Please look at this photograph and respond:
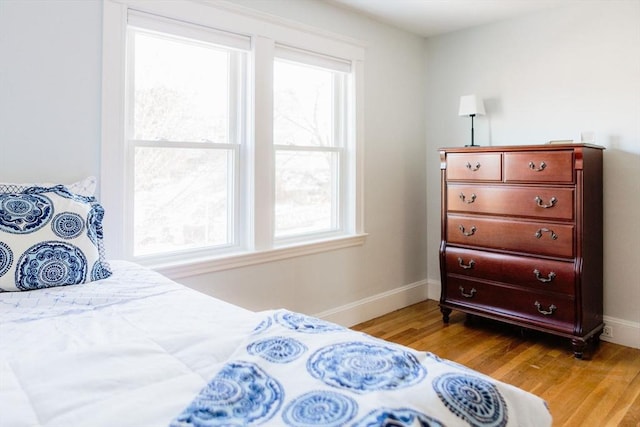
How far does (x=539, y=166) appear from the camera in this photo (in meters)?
2.90

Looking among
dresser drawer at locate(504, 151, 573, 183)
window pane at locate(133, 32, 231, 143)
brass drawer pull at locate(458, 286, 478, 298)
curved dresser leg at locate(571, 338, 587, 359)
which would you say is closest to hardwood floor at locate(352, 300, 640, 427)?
curved dresser leg at locate(571, 338, 587, 359)

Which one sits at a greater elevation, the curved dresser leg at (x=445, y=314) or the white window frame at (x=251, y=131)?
the white window frame at (x=251, y=131)

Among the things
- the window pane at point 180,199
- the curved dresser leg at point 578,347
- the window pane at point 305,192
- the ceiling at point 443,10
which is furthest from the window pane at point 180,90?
the curved dresser leg at point 578,347

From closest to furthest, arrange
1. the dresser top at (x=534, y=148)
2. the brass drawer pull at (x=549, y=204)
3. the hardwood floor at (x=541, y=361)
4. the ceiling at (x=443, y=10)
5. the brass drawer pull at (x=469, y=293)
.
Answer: the hardwood floor at (x=541, y=361) → the dresser top at (x=534, y=148) → the brass drawer pull at (x=549, y=204) → the ceiling at (x=443, y=10) → the brass drawer pull at (x=469, y=293)

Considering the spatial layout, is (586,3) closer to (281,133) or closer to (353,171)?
(353,171)

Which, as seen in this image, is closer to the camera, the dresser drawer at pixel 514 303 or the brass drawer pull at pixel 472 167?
the dresser drawer at pixel 514 303

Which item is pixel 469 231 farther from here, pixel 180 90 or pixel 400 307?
pixel 180 90

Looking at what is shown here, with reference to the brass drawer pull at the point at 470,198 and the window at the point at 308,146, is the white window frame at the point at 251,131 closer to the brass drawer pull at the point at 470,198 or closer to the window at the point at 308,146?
the window at the point at 308,146

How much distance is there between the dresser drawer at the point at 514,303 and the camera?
285cm

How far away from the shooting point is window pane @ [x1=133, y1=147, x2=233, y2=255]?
8.04 feet

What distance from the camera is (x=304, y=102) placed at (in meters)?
3.21

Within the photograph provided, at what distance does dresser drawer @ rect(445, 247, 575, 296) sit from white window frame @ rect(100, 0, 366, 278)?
2.52ft

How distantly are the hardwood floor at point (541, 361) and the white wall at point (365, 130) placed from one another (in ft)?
1.36

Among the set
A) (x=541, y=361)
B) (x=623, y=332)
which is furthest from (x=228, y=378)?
(x=623, y=332)
